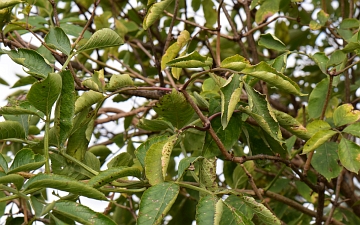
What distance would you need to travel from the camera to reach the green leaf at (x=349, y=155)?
0.89 metres

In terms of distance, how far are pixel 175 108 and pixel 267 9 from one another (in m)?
0.49

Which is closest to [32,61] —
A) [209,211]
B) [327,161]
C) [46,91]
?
[46,91]

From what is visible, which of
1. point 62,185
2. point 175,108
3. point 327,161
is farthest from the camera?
point 327,161

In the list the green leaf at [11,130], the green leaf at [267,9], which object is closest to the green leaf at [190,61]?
the green leaf at [11,130]

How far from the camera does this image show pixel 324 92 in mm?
1046

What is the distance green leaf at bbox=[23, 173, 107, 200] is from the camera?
2.14 feet

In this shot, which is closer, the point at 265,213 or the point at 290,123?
the point at 265,213

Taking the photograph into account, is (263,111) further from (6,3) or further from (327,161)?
(6,3)

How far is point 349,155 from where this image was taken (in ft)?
2.98

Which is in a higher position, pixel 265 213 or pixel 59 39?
pixel 59 39

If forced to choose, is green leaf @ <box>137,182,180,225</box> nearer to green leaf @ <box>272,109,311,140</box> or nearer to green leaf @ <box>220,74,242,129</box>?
green leaf @ <box>220,74,242,129</box>

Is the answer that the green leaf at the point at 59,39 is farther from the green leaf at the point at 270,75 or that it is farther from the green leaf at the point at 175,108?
the green leaf at the point at 270,75

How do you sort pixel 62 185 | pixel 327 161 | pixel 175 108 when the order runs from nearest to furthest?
pixel 62 185 → pixel 175 108 → pixel 327 161

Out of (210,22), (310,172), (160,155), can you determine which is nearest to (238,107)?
(160,155)
